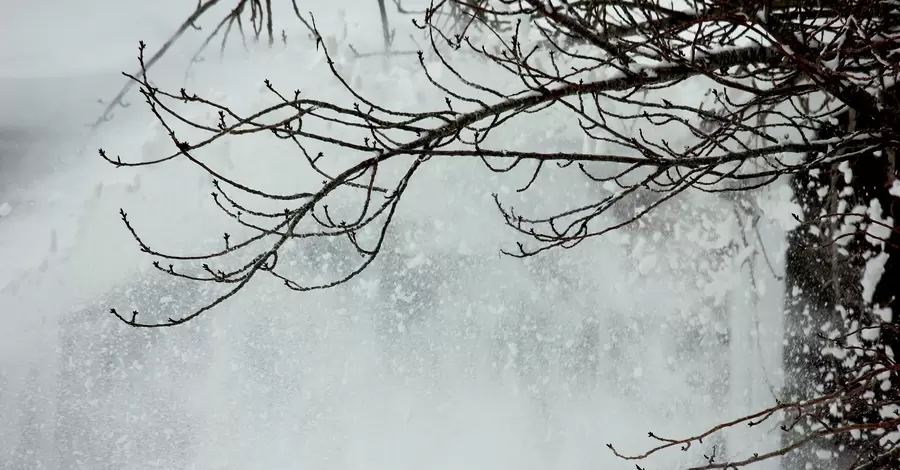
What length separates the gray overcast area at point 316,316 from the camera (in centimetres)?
379

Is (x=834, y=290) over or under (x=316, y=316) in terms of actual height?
under

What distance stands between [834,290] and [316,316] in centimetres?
355

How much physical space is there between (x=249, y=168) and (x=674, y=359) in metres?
3.25

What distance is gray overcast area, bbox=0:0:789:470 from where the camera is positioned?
12.5 feet

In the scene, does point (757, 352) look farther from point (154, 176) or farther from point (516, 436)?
point (154, 176)

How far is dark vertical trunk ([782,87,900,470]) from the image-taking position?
3.85 m

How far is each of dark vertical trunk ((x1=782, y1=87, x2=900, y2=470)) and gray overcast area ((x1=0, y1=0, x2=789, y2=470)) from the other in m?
0.18

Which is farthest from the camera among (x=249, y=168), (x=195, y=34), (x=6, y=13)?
(x=249, y=168)

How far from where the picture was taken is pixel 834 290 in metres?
4.14

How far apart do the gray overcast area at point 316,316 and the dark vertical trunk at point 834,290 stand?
0.59 feet

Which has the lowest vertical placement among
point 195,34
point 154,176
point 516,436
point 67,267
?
point 516,436

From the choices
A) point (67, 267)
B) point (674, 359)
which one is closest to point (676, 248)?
point (674, 359)

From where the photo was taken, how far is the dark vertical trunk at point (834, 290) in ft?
12.6

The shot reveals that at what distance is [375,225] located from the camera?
4.28 meters
